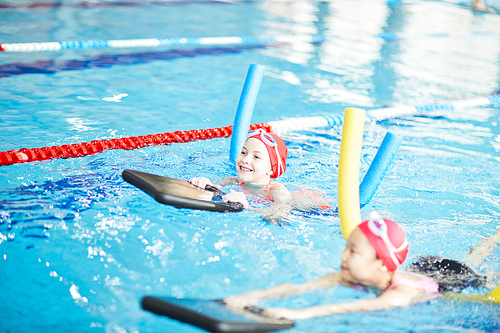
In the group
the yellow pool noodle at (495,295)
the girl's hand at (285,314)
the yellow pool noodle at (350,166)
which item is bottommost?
the yellow pool noodle at (495,295)

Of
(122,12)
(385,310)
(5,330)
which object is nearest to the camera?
(5,330)

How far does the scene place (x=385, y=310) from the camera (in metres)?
2.39

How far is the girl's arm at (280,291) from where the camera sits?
228 centimetres

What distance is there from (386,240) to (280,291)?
0.55 m

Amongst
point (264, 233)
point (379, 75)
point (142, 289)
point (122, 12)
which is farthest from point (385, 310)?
point (122, 12)

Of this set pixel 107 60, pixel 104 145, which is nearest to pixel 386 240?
pixel 104 145

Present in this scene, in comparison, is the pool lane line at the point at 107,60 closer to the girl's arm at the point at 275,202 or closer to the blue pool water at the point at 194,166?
the blue pool water at the point at 194,166

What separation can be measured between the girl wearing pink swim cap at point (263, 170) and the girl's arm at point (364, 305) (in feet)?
3.57

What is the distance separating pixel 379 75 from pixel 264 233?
18.4 ft

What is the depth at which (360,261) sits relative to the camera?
93.2 inches

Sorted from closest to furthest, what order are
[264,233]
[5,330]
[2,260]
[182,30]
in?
1. [5,330]
2. [2,260]
3. [264,233]
4. [182,30]

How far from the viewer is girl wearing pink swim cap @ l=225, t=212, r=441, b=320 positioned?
233cm

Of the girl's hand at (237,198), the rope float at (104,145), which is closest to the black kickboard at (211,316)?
the girl's hand at (237,198)

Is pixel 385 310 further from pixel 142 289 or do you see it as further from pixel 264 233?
pixel 142 289
